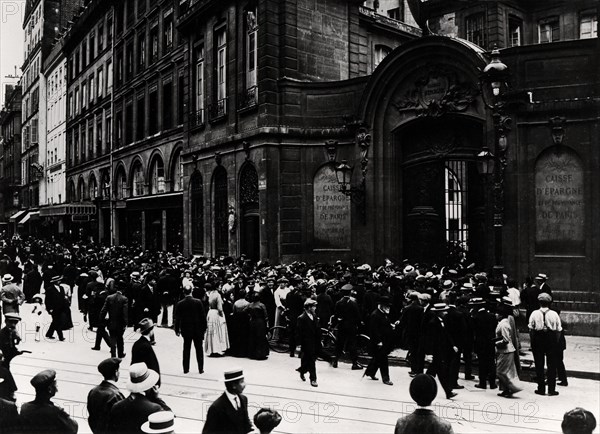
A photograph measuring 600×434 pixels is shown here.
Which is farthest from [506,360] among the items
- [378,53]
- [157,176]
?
[157,176]

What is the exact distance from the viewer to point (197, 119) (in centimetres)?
2606

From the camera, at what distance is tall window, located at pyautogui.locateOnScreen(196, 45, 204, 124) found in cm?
2590

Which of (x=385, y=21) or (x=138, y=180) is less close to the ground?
(x=385, y=21)

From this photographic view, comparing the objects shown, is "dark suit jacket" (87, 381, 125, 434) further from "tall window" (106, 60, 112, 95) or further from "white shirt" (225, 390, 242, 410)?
"tall window" (106, 60, 112, 95)

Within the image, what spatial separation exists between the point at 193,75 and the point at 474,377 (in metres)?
20.5

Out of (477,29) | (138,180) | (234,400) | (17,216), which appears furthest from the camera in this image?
(17,216)

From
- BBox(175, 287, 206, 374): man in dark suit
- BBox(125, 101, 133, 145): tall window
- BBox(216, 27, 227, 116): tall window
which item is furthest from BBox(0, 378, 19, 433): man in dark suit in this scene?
BBox(125, 101, 133, 145): tall window

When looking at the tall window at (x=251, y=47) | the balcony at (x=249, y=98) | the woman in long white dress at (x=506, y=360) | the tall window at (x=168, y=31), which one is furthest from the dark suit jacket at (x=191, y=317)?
the tall window at (x=168, y=31)

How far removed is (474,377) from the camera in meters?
10.6

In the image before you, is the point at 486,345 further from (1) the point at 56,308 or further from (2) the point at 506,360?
(1) the point at 56,308

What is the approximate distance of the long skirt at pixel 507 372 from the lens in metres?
9.11

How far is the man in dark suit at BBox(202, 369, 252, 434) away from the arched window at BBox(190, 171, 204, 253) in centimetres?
2098

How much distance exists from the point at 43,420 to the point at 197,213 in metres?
22.0

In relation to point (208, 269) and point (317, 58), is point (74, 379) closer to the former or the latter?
point (208, 269)
